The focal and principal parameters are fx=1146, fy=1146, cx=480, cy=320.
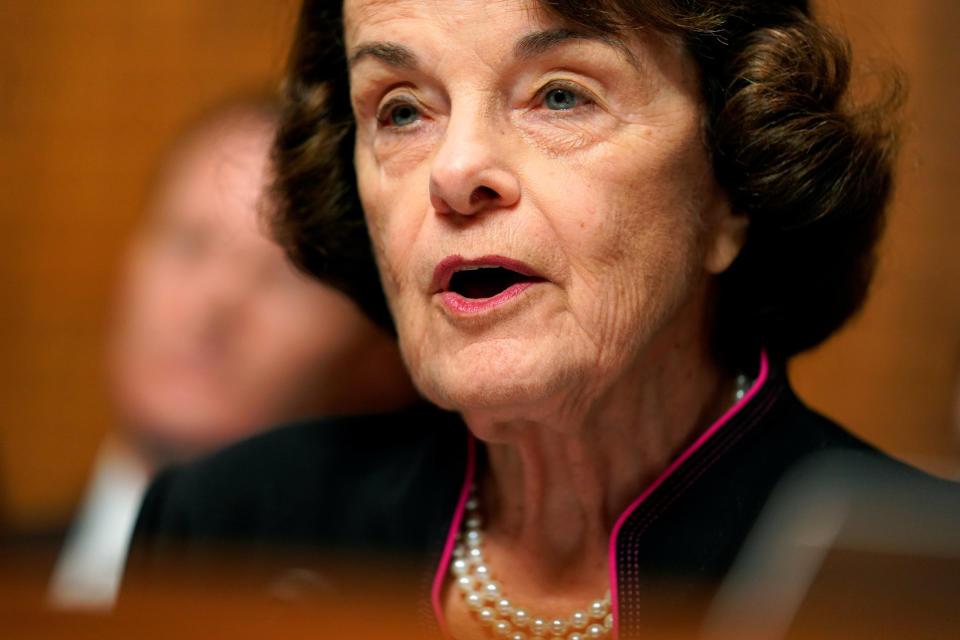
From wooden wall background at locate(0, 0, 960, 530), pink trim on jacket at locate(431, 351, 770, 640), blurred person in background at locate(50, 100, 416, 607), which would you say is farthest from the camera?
wooden wall background at locate(0, 0, 960, 530)

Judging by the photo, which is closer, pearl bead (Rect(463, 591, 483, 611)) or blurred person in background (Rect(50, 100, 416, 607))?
pearl bead (Rect(463, 591, 483, 611))

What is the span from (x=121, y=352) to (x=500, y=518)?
1433mm


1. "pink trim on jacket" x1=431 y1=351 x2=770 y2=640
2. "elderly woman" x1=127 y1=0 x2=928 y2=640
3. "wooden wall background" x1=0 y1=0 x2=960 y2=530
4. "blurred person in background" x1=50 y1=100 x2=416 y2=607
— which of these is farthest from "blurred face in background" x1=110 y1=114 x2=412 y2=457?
"pink trim on jacket" x1=431 y1=351 x2=770 y2=640

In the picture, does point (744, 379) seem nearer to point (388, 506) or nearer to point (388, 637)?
point (388, 506)

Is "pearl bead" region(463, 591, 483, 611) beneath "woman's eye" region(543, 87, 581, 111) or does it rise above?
beneath

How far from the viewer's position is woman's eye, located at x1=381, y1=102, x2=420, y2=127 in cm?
149

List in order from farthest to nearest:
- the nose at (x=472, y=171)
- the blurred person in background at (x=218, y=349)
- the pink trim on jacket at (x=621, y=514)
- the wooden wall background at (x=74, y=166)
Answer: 1. the wooden wall background at (x=74, y=166)
2. the blurred person in background at (x=218, y=349)
3. the pink trim on jacket at (x=621, y=514)
4. the nose at (x=472, y=171)

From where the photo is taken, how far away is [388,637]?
2.41 ft

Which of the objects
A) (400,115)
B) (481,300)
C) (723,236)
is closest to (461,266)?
(481,300)

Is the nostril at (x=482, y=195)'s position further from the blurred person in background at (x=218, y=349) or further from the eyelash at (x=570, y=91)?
the blurred person in background at (x=218, y=349)

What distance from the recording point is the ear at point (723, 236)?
59.1 inches

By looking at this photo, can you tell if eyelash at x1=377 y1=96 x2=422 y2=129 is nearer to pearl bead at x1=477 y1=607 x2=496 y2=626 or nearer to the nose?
the nose

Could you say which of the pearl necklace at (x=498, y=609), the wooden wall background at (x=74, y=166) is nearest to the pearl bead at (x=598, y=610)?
the pearl necklace at (x=498, y=609)

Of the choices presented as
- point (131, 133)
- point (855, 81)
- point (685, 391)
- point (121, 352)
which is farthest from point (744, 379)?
point (131, 133)
